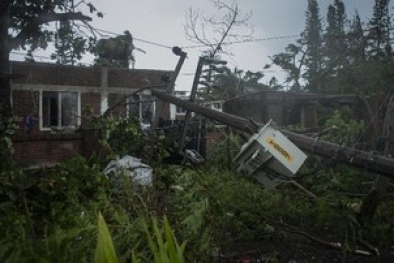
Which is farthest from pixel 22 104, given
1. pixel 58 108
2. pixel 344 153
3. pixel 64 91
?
pixel 344 153

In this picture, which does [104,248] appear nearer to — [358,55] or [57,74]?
[358,55]

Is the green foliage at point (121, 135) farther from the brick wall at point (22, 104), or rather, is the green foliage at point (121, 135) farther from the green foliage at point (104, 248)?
Result: the brick wall at point (22, 104)

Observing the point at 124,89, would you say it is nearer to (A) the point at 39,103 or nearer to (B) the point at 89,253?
(A) the point at 39,103

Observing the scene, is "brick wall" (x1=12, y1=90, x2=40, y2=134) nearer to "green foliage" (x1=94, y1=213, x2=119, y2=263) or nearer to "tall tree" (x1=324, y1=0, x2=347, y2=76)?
"tall tree" (x1=324, y1=0, x2=347, y2=76)

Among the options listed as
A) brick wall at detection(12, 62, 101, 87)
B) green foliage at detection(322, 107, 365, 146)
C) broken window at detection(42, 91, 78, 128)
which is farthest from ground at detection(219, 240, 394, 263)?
brick wall at detection(12, 62, 101, 87)

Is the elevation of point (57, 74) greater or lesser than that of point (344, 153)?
greater

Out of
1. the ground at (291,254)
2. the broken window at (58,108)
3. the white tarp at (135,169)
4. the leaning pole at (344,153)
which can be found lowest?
the ground at (291,254)

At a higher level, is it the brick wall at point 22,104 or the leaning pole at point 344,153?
the brick wall at point 22,104

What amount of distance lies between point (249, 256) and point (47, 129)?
13.4m

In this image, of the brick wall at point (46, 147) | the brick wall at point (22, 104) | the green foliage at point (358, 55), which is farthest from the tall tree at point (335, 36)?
the brick wall at point (22, 104)

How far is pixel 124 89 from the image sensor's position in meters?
17.1

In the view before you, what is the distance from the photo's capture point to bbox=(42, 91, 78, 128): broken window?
15453mm

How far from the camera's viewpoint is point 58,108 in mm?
15734

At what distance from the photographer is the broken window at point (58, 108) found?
50.7 ft
